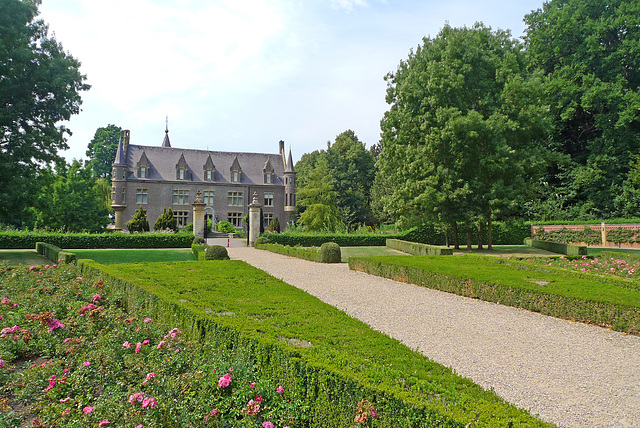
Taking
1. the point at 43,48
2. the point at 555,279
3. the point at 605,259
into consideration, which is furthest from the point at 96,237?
the point at 605,259

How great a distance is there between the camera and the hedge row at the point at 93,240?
69.3 feet

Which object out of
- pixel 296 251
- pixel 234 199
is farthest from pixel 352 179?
pixel 296 251

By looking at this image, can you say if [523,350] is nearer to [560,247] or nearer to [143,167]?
[560,247]

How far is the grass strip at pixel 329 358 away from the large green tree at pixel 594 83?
90.6 feet

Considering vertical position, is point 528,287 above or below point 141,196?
below

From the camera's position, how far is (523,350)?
5594 mm

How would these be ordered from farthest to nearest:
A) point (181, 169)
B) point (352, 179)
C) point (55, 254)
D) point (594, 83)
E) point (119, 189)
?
point (352, 179)
point (181, 169)
point (119, 189)
point (594, 83)
point (55, 254)

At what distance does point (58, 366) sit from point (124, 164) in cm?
4082

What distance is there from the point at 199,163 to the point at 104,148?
19.7 m

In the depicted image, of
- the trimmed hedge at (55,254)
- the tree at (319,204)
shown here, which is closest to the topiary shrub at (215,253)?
the trimmed hedge at (55,254)

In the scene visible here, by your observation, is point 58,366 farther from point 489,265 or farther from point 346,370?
point 489,265

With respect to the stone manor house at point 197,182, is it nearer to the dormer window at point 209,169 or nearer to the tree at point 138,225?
the dormer window at point 209,169

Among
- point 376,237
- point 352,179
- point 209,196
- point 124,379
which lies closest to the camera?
point 124,379

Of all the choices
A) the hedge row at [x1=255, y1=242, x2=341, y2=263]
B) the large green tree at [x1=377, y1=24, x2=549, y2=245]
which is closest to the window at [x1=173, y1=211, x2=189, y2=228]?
the hedge row at [x1=255, y1=242, x2=341, y2=263]
